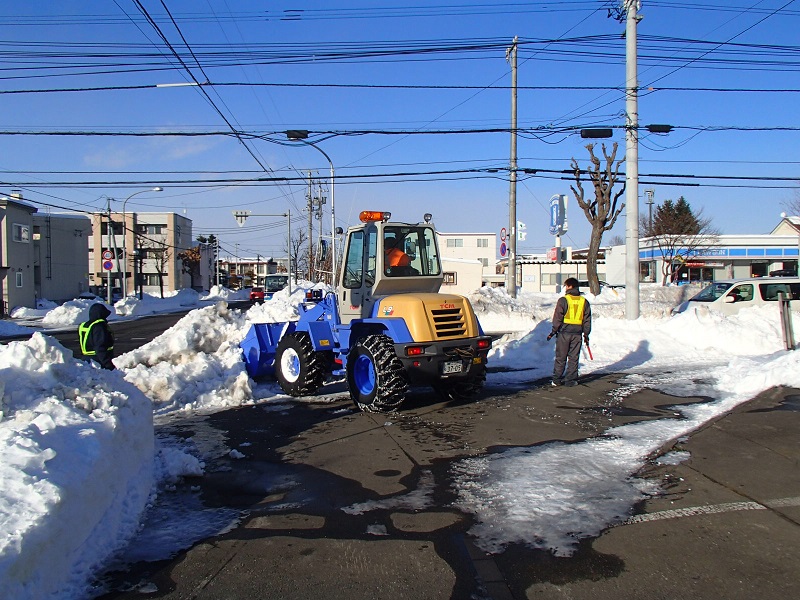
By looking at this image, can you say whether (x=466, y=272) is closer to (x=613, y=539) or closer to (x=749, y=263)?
(x=749, y=263)

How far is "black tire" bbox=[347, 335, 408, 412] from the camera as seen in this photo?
29.2 feet

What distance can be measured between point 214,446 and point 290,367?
11.2ft

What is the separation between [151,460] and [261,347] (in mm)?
5574

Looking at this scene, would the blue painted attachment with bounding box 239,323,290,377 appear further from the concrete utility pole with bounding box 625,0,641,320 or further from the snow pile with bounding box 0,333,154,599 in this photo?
the concrete utility pole with bounding box 625,0,641,320

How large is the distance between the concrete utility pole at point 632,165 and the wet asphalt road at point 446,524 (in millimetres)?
8406

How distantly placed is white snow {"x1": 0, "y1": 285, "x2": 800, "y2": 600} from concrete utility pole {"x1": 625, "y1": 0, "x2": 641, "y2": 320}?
5172 millimetres

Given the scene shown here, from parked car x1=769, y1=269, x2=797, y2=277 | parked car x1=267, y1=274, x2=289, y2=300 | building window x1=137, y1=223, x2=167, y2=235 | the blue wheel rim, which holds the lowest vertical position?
the blue wheel rim

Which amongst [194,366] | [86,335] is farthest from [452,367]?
[86,335]

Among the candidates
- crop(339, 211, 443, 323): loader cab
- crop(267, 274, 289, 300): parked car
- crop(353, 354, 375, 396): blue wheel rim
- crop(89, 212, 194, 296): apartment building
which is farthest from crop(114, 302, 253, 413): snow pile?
crop(89, 212, 194, 296): apartment building

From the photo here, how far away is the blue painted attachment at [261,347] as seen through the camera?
1179 centimetres

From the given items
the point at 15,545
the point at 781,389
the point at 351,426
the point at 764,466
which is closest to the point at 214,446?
the point at 351,426

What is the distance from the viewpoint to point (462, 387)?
10.1 meters

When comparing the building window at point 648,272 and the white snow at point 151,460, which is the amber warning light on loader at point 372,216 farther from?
the building window at point 648,272

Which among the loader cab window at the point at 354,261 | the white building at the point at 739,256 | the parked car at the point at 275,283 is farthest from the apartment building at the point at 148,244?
the loader cab window at the point at 354,261
